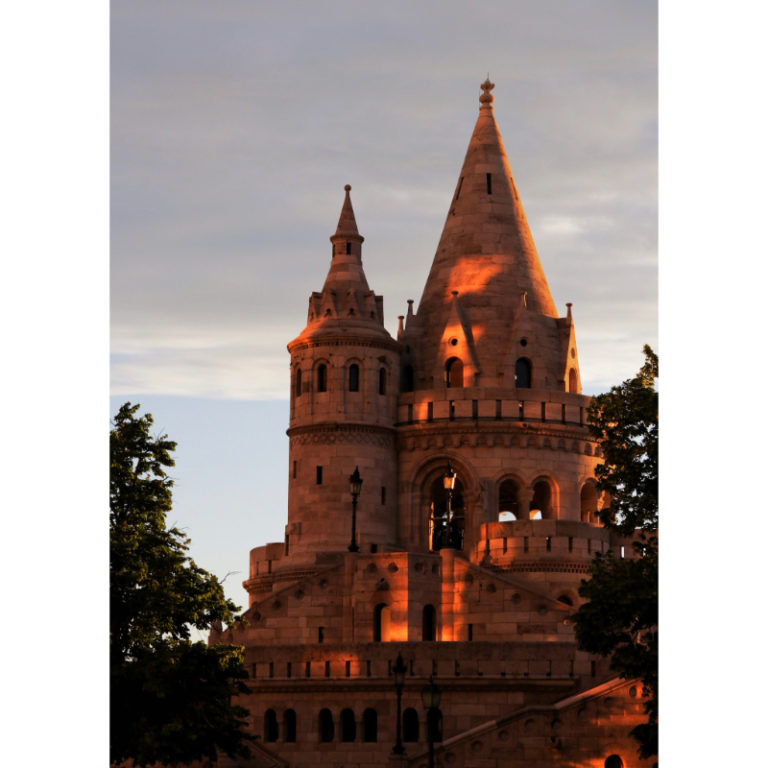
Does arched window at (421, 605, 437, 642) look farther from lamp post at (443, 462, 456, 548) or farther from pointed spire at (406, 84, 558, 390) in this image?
pointed spire at (406, 84, 558, 390)

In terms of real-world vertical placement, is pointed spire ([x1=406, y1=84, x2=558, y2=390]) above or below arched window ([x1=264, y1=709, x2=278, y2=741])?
above

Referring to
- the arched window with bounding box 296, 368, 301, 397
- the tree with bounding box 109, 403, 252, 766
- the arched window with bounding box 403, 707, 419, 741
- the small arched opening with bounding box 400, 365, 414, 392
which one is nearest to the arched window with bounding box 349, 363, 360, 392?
the arched window with bounding box 296, 368, 301, 397

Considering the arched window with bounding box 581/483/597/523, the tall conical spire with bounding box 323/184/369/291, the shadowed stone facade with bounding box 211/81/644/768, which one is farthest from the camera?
the arched window with bounding box 581/483/597/523

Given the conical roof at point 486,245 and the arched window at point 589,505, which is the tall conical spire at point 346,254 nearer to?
the conical roof at point 486,245

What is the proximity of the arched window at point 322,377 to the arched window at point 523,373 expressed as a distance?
785 cm

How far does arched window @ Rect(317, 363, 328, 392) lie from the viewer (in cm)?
5956

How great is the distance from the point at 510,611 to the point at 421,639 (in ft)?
9.71

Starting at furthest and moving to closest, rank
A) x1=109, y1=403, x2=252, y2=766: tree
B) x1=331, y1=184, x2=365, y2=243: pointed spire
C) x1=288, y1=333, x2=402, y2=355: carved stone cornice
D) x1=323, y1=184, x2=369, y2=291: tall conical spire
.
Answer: x1=331, y1=184, x2=365, y2=243: pointed spire → x1=323, y1=184, x2=369, y2=291: tall conical spire → x1=288, y1=333, x2=402, y2=355: carved stone cornice → x1=109, y1=403, x2=252, y2=766: tree

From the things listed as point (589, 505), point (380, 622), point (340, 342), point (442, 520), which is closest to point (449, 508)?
point (442, 520)

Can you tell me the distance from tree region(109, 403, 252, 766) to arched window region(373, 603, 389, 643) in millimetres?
16096

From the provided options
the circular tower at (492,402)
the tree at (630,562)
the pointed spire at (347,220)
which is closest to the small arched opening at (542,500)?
the circular tower at (492,402)

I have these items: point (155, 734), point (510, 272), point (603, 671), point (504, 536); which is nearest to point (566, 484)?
point (504, 536)

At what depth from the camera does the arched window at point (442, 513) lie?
59.2 m
